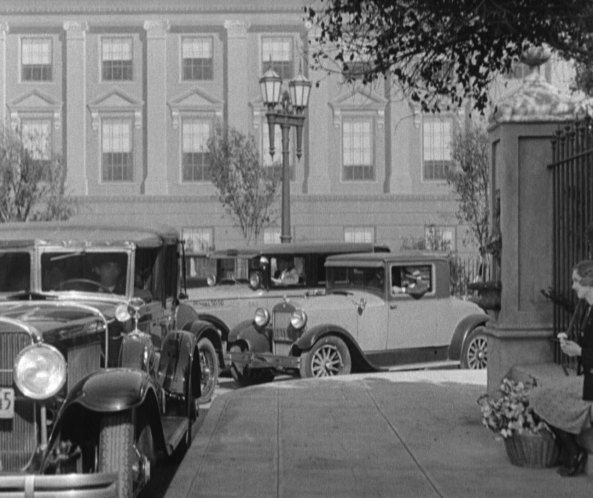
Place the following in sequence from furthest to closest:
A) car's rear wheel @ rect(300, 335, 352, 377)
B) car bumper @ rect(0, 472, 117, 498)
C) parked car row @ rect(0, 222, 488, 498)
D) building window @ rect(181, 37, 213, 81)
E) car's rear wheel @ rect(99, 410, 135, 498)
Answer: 1. building window @ rect(181, 37, 213, 81)
2. car's rear wheel @ rect(300, 335, 352, 377)
3. parked car row @ rect(0, 222, 488, 498)
4. car's rear wheel @ rect(99, 410, 135, 498)
5. car bumper @ rect(0, 472, 117, 498)

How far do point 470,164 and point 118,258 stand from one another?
80.5ft

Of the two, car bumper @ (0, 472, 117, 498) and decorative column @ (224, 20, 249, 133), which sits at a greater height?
decorative column @ (224, 20, 249, 133)

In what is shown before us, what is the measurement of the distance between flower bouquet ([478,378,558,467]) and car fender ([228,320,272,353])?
7.46 metres

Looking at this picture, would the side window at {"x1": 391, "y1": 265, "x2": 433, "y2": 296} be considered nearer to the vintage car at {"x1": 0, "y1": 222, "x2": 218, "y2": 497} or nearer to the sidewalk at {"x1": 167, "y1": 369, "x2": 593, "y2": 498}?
the sidewalk at {"x1": 167, "y1": 369, "x2": 593, "y2": 498}

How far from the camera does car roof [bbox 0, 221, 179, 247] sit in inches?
336

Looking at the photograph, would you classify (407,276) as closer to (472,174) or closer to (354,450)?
(354,450)

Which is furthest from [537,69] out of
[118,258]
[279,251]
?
[279,251]

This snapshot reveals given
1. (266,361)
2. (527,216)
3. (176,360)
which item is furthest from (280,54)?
(176,360)

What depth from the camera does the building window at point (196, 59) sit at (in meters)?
40.7

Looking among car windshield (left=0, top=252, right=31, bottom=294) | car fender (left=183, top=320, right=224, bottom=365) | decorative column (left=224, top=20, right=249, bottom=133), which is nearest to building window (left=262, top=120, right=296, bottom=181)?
decorative column (left=224, top=20, right=249, bottom=133)

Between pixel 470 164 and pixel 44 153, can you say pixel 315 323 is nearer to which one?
pixel 470 164

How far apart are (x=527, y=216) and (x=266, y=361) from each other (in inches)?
227

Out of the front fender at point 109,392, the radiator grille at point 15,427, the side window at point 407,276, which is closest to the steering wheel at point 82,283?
the front fender at point 109,392

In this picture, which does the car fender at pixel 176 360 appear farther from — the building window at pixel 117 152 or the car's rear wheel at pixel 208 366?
the building window at pixel 117 152
